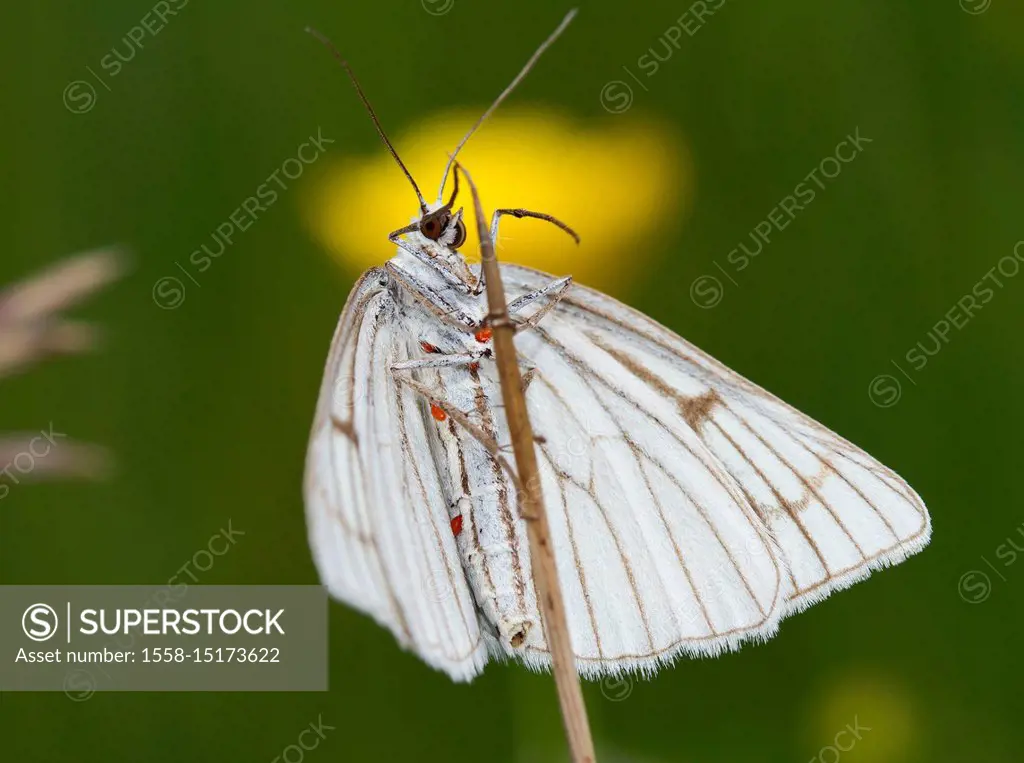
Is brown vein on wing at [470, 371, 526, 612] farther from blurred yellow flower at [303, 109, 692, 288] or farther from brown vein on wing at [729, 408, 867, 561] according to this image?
blurred yellow flower at [303, 109, 692, 288]

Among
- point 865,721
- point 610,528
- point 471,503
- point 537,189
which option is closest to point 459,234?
point 471,503

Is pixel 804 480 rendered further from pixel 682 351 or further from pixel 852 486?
pixel 682 351

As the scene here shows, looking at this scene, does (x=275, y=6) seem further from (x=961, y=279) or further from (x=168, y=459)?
(x=961, y=279)

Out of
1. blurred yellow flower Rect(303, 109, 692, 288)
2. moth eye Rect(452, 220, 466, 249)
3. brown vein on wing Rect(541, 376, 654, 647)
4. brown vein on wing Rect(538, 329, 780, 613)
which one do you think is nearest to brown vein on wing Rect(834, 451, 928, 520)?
brown vein on wing Rect(538, 329, 780, 613)

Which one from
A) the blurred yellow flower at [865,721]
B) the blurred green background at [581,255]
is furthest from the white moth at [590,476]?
the blurred yellow flower at [865,721]

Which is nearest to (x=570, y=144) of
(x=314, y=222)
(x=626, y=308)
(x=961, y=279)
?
(x=314, y=222)
